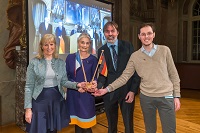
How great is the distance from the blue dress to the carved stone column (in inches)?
67.6

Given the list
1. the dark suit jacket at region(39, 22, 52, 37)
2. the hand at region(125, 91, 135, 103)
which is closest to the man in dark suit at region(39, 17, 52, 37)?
the dark suit jacket at region(39, 22, 52, 37)

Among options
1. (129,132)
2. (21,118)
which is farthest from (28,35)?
(129,132)

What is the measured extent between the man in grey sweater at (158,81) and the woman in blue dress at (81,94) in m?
0.49

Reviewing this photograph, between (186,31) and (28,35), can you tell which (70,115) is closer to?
(28,35)

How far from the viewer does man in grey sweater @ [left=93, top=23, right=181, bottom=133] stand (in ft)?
6.25

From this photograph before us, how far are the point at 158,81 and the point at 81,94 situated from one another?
731mm

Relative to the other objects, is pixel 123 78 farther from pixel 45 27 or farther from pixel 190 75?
pixel 190 75

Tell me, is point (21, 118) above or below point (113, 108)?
below

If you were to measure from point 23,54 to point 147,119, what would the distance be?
238 cm

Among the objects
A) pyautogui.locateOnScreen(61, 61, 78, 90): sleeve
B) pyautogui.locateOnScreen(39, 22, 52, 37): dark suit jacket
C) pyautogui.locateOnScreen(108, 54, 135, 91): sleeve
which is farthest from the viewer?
pyautogui.locateOnScreen(39, 22, 52, 37): dark suit jacket

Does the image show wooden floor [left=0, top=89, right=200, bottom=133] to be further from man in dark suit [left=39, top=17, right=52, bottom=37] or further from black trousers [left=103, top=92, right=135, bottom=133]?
man in dark suit [left=39, top=17, right=52, bottom=37]

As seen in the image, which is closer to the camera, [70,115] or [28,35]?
[70,115]

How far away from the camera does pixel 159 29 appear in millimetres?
8820

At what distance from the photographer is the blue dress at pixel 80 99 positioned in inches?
81.8
